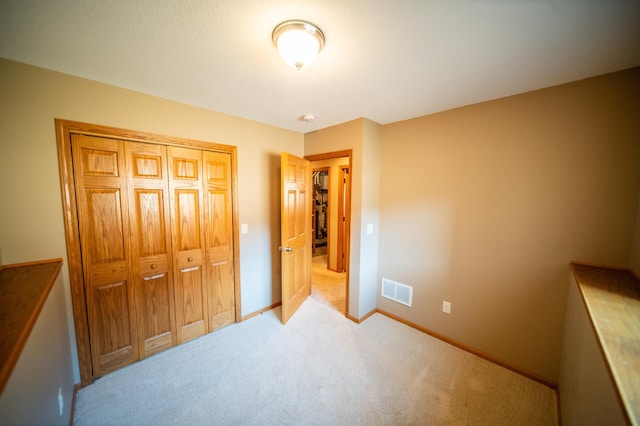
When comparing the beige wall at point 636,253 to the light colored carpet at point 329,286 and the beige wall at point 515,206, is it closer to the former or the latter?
the beige wall at point 515,206

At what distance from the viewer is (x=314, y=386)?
174 centimetres

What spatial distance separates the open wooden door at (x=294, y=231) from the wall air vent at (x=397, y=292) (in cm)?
113

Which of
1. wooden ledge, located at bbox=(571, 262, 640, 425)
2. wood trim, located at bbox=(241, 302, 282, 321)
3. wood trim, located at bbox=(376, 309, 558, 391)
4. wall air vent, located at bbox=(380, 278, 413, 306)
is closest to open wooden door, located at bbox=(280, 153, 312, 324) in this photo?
wood trim, located at bbox=(241, 302, 282, 321)

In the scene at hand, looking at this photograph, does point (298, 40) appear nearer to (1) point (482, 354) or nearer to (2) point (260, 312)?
(2) point (260, 312)

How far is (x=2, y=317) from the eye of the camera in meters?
0.97

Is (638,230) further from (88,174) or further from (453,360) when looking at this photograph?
(88,174)

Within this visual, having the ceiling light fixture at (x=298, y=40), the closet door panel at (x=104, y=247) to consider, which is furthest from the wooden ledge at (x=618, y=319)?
the closet door panel at (x=104, y=247)

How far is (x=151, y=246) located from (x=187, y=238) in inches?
11.7

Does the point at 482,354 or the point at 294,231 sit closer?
the point at 482,354

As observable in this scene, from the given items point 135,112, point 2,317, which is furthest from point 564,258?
point 135,112

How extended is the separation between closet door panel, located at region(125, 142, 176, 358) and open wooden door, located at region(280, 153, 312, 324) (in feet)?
3.73

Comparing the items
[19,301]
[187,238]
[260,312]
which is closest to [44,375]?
[19,301]

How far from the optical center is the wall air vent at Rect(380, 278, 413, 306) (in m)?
2.55

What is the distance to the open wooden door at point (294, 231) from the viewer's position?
2480 millimetres
